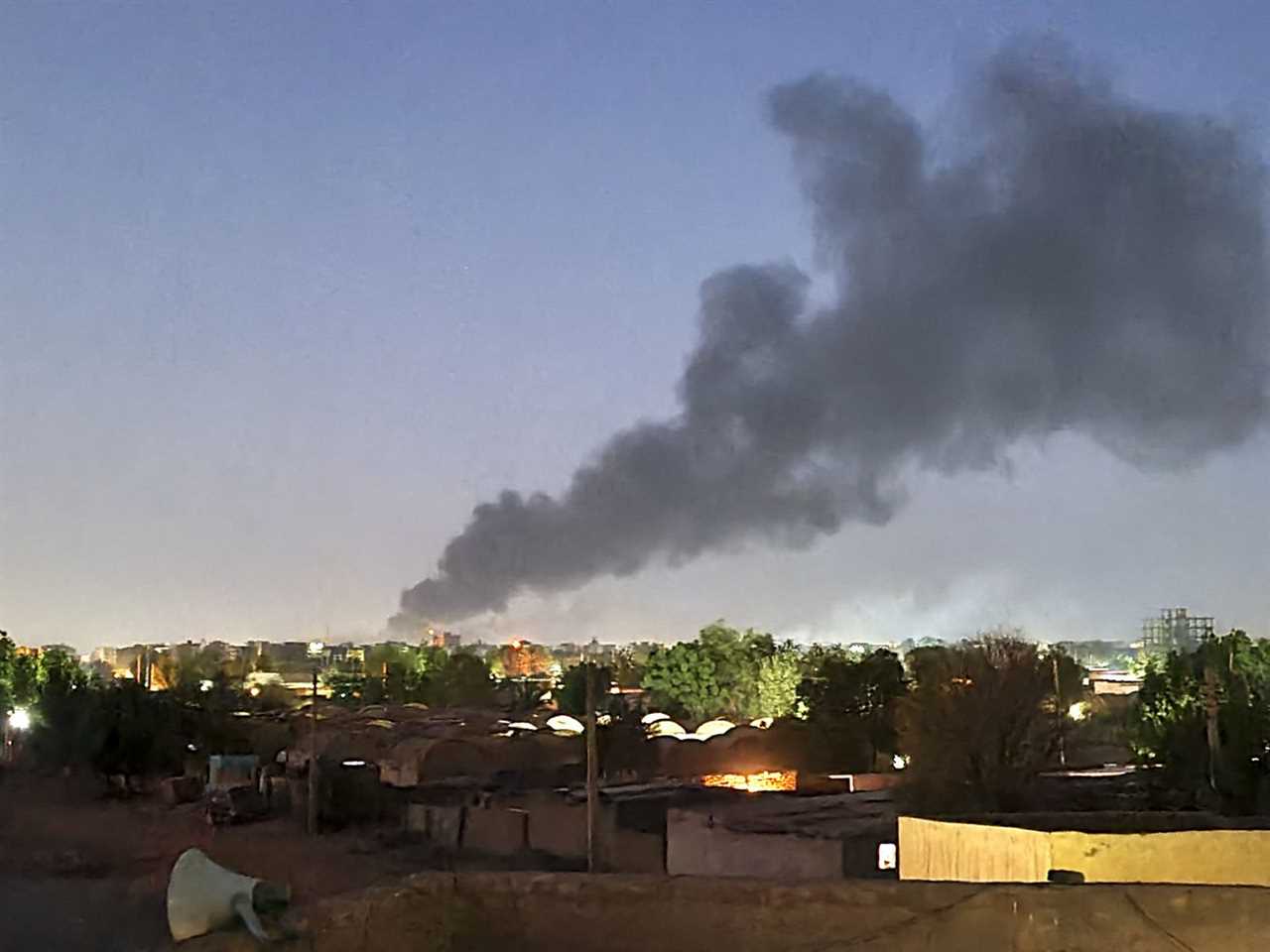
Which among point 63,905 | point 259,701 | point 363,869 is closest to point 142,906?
point 63,905

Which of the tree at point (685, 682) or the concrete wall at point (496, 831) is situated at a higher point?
the tree at point (685, 682)

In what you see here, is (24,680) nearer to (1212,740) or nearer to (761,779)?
(761,779)

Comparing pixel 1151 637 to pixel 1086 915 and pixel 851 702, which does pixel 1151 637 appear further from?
pixel 1086 915

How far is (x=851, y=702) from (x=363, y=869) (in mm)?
30218

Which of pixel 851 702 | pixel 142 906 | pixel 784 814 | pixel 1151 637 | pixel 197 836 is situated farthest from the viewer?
pixel 1151 637

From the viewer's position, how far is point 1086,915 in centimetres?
828

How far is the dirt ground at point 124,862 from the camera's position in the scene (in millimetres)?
22281

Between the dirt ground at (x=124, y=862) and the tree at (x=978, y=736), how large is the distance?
33.9 feet

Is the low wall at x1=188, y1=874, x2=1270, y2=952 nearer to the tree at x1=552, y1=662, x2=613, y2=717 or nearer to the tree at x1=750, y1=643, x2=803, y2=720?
the tree at x1=552, y1=662, x2=613, y2=717

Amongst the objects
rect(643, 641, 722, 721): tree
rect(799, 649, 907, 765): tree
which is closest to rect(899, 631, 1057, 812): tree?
rect(799, 649, 907, 765): tree

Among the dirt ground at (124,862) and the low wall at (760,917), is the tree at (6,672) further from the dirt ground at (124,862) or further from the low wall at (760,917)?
the low wall at (760,917)

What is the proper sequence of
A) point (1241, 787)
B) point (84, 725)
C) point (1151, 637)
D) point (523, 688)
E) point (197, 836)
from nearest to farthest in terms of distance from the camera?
1. point (1241, 787)
2. point (197, 836)
3. point (84, 725)
4. point (523, 688)
5. point (1151, 637)

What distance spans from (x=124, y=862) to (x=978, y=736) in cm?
1854

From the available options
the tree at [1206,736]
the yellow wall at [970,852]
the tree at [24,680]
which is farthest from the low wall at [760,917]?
the tree at [24,680]
